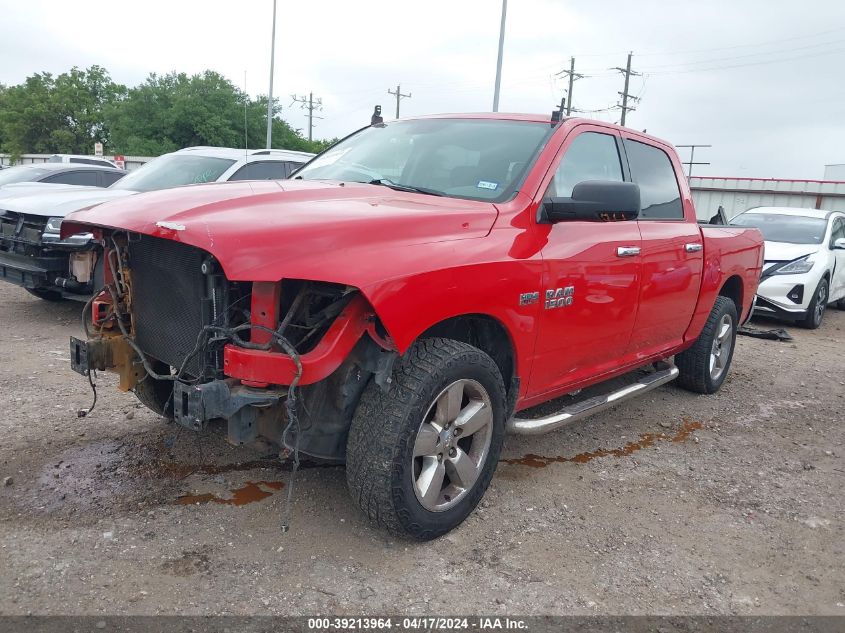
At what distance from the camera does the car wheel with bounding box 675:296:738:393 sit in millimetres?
5332

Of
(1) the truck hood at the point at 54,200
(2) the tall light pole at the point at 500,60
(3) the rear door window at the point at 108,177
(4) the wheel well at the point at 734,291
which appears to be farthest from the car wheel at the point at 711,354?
(2) the tall light pole at the point at 500,60

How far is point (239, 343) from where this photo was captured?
2.50m

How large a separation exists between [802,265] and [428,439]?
808 cm

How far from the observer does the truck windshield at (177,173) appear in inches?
305

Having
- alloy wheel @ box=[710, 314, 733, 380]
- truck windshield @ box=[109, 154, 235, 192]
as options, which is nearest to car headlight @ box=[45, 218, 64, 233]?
truck windshield @ box=[109, 154, 235, 192]

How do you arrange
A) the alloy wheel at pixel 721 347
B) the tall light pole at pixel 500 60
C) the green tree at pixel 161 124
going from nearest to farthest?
the alloy wheel at pixel 721 347 < the tall light pole at pixel 500 60 < the green tree at pixel 161 124

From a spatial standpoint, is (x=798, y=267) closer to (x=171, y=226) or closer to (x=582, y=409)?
(x=582, y=409)

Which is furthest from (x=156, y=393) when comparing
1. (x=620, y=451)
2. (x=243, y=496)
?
(x=620, y=451)

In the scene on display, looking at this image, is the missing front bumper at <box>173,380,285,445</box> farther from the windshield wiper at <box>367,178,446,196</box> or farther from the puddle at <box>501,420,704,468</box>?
the puddle at <box>501,420,704,468</box>

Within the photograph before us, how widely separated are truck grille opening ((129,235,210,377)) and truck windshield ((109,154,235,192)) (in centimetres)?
499

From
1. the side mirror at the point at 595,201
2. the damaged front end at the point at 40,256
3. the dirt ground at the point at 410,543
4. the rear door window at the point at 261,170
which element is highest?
the rear door window at the point at 261,170

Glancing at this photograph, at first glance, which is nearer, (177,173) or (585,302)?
(585,302)

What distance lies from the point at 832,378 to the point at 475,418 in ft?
16.6

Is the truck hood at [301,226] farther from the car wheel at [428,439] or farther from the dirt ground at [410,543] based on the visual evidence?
the dirt ground at [410,543]
